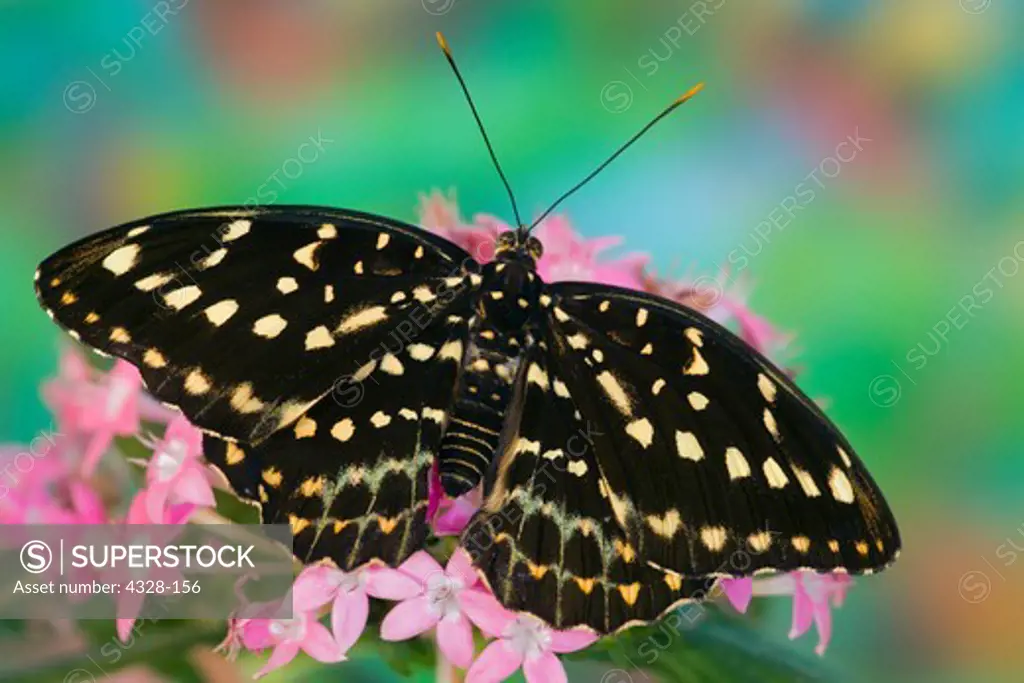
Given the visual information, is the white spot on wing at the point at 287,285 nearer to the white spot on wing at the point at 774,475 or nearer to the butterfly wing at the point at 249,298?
the butterfly wing at the point at 249,298

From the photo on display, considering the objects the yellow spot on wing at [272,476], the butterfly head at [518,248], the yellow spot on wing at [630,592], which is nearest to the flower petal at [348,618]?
the yellow spot on wing at [272,476]

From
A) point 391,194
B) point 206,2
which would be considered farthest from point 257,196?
point 206,2

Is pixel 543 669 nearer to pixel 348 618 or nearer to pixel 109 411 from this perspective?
pixel 348 618

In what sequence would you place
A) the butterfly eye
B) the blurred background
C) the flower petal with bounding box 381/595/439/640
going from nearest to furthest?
1. the flower petal with bounding box 381/595/439/640
2. the butterfly eye
3. the blurred background

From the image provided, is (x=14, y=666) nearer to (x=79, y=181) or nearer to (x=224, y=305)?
(x=224, y=305)

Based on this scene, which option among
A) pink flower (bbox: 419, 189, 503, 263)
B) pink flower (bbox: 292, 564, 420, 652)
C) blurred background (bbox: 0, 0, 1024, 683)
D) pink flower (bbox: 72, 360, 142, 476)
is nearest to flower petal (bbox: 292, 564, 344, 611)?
pink flower (bbox: 292, 564, 420, 652)

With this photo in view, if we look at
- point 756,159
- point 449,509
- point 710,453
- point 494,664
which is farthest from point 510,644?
point 756,159

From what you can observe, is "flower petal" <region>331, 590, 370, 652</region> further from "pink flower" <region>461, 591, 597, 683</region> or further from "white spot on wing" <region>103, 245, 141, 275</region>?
"white spot on wing" <region>103, 245, 141, 275</region>
